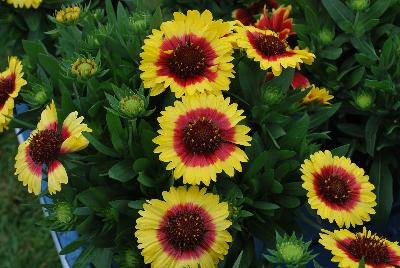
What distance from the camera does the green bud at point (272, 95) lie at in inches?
50.9

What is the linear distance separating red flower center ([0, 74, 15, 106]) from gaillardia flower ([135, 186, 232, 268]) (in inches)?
18.4

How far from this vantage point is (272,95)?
1.29 meters

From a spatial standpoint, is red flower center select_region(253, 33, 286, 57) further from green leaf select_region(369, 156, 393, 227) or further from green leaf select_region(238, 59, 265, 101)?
green leaf select_region(369, 156, 393, 227)

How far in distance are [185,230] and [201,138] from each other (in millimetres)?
173

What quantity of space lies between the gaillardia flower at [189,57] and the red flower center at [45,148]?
21cm

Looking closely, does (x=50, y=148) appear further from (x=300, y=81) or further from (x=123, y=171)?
(x=300, y=81)

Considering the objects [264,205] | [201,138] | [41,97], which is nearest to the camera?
[201,138]

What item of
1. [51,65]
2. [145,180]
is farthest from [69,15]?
[145,180]

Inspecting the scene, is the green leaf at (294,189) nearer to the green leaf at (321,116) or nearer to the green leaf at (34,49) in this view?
the green leaf at (321,116)

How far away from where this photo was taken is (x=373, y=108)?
61.2 inches

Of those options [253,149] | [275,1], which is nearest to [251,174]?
[253,149]

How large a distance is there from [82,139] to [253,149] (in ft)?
1.19

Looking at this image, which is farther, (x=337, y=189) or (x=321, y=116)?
(x=321, y=116)

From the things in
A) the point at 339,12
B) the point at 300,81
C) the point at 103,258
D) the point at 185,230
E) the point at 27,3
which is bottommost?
the point at 103,258
